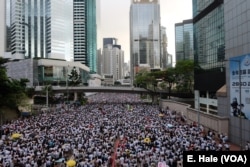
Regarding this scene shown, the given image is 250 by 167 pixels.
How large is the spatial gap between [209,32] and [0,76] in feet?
113

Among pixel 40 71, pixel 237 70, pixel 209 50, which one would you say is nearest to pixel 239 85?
pixel 237 70

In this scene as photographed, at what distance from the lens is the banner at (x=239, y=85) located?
2730cm

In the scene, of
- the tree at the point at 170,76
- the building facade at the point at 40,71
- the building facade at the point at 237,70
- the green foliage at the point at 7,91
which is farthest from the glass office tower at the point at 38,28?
the building facade at the point at 237,70

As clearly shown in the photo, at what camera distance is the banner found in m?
27.3

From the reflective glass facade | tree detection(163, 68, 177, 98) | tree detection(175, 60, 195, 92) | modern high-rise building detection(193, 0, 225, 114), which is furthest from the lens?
tree detection(163, 68, 177, 98)

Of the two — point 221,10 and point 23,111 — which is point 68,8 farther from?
point 221,10

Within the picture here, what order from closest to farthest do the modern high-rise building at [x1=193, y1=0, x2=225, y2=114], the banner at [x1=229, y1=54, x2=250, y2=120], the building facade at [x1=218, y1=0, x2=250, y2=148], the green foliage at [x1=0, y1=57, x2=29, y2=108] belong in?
the banner at [x1=229, y1=54, x2=250, y2=120] → the building facade at [x1=218, y1=0, x2=250, y2=148] → the modern high-rise building at [x1=193, y1=0, x2=225, y2=114] → the green foliage at [x1=0, y1=57, x2=29, y2=108]

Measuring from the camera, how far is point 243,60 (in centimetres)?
2819

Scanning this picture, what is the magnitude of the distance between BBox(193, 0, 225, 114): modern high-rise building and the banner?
35.8 ft

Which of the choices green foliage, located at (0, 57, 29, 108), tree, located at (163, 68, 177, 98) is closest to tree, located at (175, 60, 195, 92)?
tree, located at (163, 68, 177, 98)

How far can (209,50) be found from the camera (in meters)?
53.1

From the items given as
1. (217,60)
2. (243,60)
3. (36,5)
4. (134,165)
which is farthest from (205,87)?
(36,5)

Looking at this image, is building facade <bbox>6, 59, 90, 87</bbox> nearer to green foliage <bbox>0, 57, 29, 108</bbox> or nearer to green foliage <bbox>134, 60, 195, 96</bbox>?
green foliage <bbox>134, 60, 195, 96</bbox>

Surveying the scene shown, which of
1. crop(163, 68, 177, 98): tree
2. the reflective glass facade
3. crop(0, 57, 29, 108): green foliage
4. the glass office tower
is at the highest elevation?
the glass office tower
